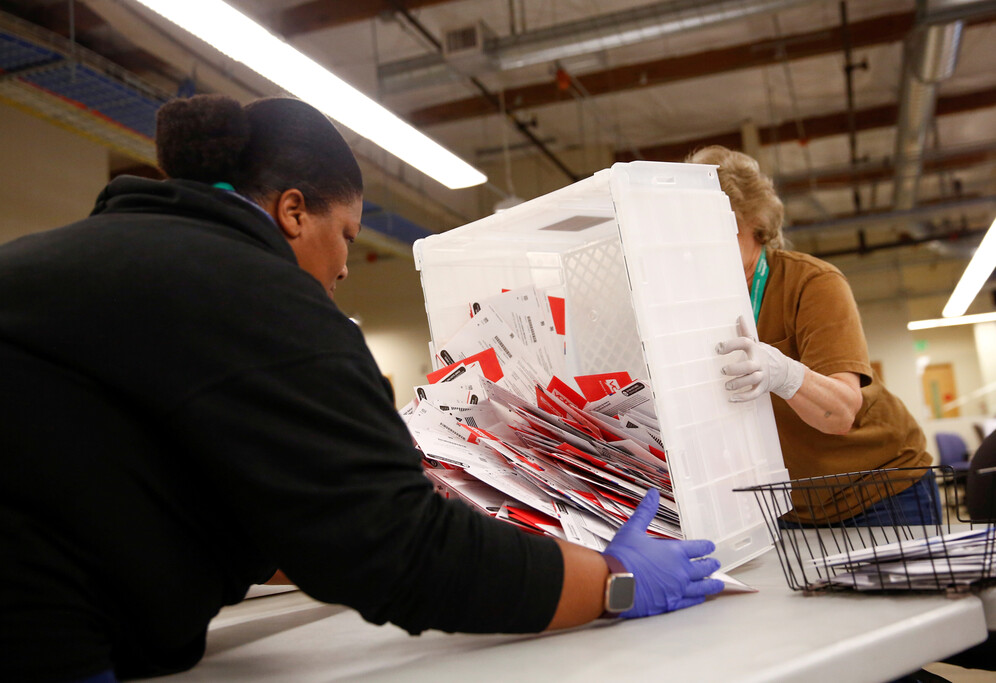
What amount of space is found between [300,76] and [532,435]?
190 centimetres

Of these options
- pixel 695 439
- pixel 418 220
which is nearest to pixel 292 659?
pixel 695 439

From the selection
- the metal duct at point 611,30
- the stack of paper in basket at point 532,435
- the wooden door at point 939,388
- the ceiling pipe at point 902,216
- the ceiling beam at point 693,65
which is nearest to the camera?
the stack of paper in basket at point 532,435

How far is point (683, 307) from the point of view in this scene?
105 centimetres

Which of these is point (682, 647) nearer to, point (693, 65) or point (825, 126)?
point (693, 65)

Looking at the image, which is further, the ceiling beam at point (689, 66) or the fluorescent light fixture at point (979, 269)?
the ceiling beam at point (689, 66)

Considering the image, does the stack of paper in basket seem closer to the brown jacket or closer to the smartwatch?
the smartwatch

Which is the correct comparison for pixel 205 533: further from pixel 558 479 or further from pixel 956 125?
pixel 956 125

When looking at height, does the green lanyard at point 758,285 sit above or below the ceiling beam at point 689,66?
below

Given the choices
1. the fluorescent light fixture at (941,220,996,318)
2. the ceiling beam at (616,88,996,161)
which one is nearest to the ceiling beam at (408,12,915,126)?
the ceiling beam at (616,88,996,161)

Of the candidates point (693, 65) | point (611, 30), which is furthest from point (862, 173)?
point (611, 30)

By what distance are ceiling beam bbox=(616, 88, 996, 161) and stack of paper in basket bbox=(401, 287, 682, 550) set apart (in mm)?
6188

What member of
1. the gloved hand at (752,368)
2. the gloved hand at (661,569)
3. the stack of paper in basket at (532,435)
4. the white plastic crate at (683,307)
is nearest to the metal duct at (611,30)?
the white plastic crate at (683,307)

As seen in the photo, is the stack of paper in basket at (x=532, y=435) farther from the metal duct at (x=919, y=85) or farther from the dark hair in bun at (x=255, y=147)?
the metal duct at (x=919, y=85)

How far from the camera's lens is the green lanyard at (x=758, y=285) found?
1.54 m
